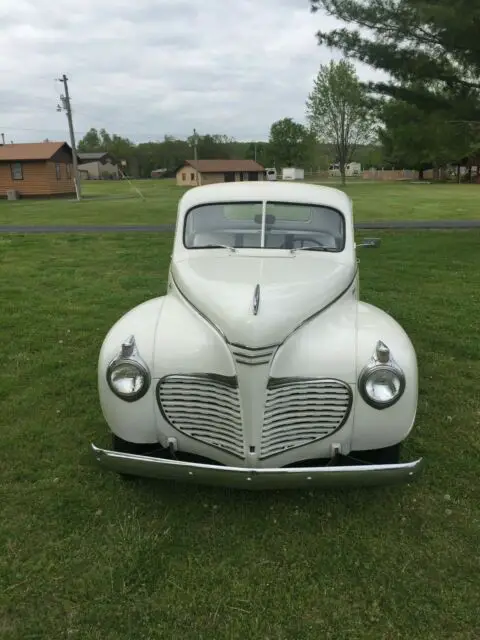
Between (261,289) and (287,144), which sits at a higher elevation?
(287,144)

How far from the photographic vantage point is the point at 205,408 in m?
3.00

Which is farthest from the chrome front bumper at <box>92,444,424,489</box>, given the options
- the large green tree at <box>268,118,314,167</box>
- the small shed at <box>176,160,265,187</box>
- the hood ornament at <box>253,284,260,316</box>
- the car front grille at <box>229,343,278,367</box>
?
the large green tree at <box>268,118,314,167</box>

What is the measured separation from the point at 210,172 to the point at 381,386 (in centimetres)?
6310

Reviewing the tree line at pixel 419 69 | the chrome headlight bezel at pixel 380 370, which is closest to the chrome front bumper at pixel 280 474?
the chrome headlight bezel at pixel 380 370

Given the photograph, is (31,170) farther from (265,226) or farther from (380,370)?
(380,370)

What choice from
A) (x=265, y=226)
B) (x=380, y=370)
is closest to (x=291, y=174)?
(x=265, y=226)

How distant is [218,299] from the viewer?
3230 mm

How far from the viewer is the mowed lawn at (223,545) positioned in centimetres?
254

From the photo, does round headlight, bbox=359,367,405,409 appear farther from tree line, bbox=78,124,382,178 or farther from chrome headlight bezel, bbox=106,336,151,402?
tree line, bbox=78,124,382,178

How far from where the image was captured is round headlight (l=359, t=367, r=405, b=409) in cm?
293

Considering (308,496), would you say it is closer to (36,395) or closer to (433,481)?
(433,481)

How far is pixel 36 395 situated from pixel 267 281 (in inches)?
104

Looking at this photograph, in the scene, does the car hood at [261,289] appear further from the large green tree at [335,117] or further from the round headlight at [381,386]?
the large green tree at [335,117]

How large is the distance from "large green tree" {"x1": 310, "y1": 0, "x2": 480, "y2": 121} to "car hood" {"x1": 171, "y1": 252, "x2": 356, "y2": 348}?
10054 millimetres
